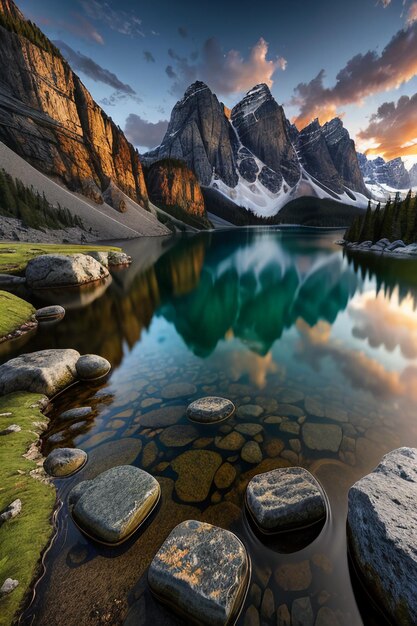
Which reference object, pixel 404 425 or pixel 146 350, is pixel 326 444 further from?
pixel 146 350

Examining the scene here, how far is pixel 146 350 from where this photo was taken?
15.7 metres

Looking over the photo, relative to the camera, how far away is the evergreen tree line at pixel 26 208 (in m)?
77.6

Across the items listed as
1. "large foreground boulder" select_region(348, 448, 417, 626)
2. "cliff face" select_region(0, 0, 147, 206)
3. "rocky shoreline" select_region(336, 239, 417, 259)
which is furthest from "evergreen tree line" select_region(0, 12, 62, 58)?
"large foreground boulder" select_region(348, 448, 417, 626)

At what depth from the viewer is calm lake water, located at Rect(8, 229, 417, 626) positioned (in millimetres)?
4625

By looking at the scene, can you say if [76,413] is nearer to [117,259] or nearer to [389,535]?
[389,535]

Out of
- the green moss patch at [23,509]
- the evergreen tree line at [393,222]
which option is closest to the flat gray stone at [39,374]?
the green moss patch at [23,509]

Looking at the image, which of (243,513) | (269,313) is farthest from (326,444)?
(269,313)

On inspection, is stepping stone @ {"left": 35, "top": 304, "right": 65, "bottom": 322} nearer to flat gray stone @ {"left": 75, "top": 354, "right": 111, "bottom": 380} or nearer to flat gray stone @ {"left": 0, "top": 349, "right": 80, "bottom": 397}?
flat gray stone @ {"left": 0, "top": 349, "right": 80, "bottom": 397}

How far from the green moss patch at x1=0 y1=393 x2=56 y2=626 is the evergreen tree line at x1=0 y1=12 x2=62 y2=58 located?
617ft

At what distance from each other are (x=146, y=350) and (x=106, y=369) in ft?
11.7

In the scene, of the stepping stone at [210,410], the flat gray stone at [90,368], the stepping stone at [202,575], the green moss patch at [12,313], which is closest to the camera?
the stepping stone at [202,575]

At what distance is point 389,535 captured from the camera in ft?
14.1

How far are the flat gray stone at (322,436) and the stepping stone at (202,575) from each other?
13.4 ft

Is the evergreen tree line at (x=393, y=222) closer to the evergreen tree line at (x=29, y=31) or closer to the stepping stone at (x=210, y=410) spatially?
the stepping stone at (x=210, y=410)
